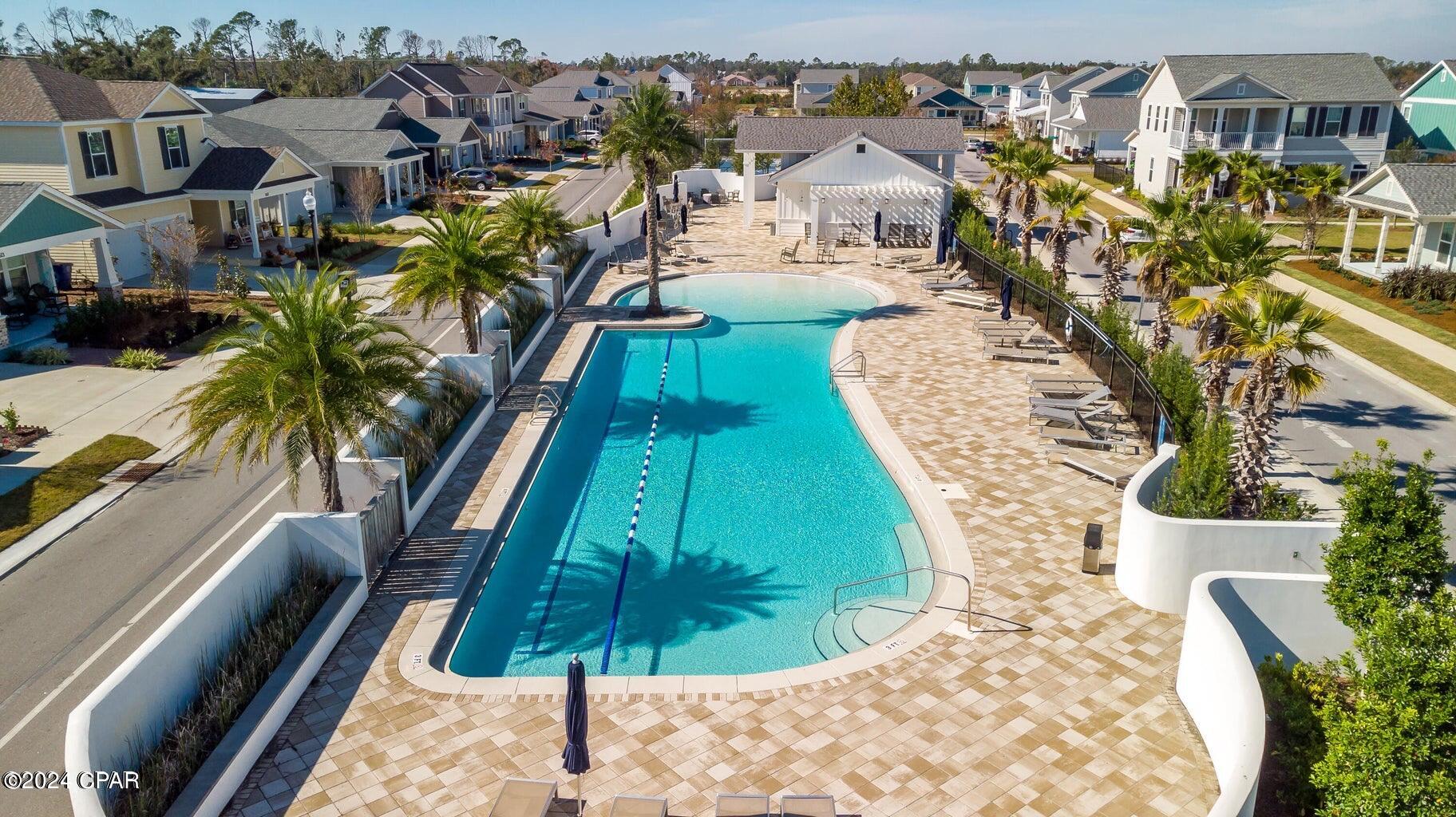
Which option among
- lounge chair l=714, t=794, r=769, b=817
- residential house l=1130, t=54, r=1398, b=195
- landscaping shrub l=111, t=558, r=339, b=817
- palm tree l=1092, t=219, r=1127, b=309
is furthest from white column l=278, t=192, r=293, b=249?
residential house l=1130, t=54, r=1398, b=195

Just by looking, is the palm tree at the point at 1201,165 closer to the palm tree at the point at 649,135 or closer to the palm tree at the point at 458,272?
the palm tree at the point at 649,135

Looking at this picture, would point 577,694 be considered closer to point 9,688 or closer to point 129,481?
point 9,688

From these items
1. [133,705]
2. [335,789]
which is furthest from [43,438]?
[335,789]

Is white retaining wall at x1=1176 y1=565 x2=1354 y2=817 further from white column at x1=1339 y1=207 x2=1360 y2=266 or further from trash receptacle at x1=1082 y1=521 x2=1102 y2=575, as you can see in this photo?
white column at x1=1339 y1=207 x2=1360 y2=266

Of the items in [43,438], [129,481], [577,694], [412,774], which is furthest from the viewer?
[43,438]

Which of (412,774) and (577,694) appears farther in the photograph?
(412,774)

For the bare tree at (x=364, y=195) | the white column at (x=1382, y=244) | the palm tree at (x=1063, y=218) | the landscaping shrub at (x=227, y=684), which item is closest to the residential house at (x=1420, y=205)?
the white column at (x=1382, y=244)

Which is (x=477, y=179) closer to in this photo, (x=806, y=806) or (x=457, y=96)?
(x=457, y=96)
